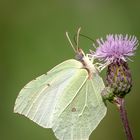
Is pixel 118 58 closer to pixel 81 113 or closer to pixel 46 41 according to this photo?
pixel 81 113

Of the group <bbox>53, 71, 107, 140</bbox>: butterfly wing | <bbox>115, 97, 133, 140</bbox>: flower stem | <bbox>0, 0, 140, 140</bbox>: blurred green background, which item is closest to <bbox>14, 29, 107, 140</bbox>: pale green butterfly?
<bbox>53, 71, 107, 140</bbox>: butterfly wing

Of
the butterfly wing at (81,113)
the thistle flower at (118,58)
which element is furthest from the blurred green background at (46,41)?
the thistle flower at (118,58)

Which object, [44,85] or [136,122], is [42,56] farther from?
[44,85]

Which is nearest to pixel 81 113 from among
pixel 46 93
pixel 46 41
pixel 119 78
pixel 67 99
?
pixel 67 99

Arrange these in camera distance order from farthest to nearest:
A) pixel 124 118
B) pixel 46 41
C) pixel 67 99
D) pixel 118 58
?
pixel 46 41
pixel 67 99
pixel 118 58
pixel 124 118

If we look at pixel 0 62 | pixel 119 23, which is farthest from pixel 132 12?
pixel 0 62

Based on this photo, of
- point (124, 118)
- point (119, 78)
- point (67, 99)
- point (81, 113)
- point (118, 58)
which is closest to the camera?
point (124, 118)
